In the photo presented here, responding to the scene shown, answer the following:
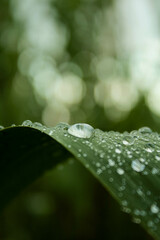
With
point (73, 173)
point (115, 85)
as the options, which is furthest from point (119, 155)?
point (115, 85)

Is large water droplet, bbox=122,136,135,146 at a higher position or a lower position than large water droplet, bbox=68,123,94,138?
lower

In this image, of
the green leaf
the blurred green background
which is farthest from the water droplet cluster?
the blurred green background

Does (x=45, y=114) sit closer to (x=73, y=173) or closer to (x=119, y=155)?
(x=73, y=173)

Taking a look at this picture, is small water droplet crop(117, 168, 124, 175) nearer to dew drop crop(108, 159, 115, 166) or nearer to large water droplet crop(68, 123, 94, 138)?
dew drop crop(108, 159, 115, 166)

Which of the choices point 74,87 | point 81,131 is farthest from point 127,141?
point 74,87

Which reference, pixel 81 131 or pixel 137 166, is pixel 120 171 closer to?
pixel 137 166

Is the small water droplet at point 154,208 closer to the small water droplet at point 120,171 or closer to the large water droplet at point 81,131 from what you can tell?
the small water droplet at point 120,171

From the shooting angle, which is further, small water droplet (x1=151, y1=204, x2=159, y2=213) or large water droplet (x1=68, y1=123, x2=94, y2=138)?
large water droplet (x1=68, y1=123, x2=94, y2=138)
